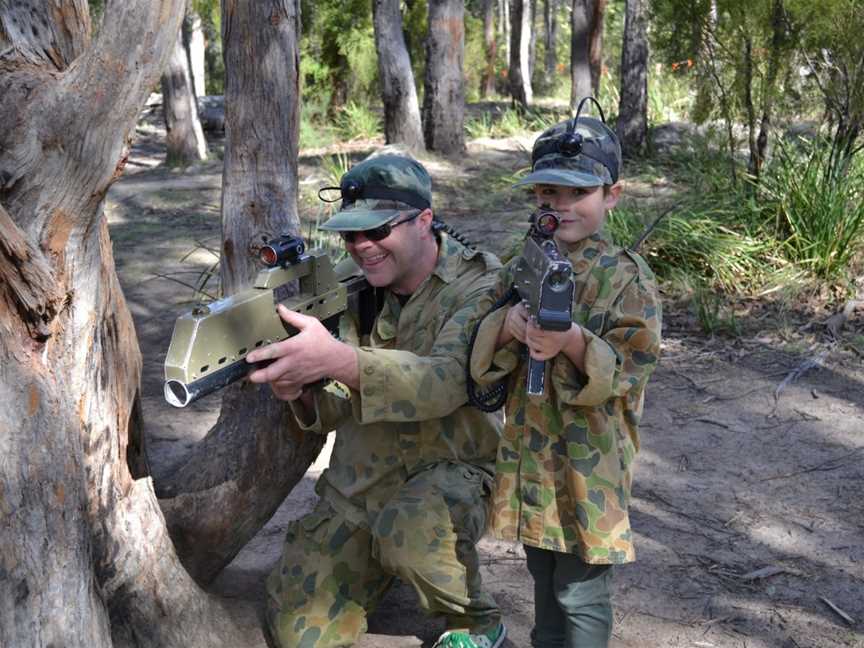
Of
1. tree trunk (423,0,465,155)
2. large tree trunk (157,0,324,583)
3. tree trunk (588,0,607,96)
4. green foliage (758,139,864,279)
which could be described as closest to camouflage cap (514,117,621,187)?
large tree trunk (157,0,324,583)

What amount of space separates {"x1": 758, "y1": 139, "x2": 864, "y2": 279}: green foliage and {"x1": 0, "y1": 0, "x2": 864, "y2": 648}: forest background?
0.07ft

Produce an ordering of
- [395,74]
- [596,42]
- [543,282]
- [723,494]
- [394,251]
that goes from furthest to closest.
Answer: [596,42]
[395,74]
[723,494]
[394,251]
[543,282]

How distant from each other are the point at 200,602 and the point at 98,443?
71 centimetres

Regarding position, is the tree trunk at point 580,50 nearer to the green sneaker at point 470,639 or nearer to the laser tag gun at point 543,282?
the green sneaker at point 470,639

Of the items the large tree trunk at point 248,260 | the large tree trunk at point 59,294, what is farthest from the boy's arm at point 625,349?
the large tree trunk at point 59,294

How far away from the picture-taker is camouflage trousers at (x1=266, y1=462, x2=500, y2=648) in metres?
3.04

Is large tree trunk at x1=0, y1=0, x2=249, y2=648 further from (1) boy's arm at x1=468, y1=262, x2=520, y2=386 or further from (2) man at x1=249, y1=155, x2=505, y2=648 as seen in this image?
(1) boy's arm at x1=468, y1=262, x2=520, y2=386

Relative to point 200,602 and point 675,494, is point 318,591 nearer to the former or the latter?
point 200,602

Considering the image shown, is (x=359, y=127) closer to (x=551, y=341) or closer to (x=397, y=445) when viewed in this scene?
(x=397, y=445)

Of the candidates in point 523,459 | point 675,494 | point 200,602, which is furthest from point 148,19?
point 675,494

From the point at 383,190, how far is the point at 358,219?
6.1 inches

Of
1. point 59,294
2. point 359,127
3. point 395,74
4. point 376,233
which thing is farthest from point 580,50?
point 59,294

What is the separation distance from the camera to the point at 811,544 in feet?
13.4

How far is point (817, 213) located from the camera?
6.91 m
